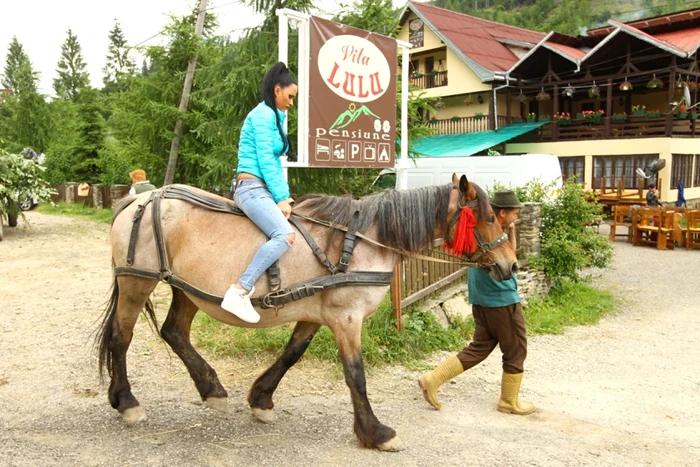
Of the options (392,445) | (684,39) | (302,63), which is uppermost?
(684,39)

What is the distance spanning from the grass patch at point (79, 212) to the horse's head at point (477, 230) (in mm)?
17419

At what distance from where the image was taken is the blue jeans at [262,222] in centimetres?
374

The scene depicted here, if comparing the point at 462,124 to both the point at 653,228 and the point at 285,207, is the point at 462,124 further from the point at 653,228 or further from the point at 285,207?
the point at 285,207

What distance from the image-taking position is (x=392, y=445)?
12.7 feet

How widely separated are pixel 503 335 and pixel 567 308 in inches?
173

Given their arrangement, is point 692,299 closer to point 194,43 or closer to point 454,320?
point 454,320

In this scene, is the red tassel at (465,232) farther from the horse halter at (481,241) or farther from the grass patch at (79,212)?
the grass patch at (79,212)

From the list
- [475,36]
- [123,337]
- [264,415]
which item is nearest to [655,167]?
[475,36]

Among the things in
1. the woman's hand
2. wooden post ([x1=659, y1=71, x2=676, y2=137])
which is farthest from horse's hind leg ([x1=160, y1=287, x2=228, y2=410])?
wooden post ([x1=659, y1=71, x2=676, y2=137])

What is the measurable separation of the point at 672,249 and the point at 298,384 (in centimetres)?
1267

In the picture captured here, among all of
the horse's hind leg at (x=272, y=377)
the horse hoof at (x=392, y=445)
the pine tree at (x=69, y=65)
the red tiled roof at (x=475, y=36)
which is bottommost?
the horse hoof at (x=392, y=445)

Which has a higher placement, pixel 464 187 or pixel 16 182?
pixel 16 182

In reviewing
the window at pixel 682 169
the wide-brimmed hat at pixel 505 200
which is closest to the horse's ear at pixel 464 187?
the wide-brimmed hat at pixel 505 200

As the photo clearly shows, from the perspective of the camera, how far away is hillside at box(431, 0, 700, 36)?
6756 centimetres
